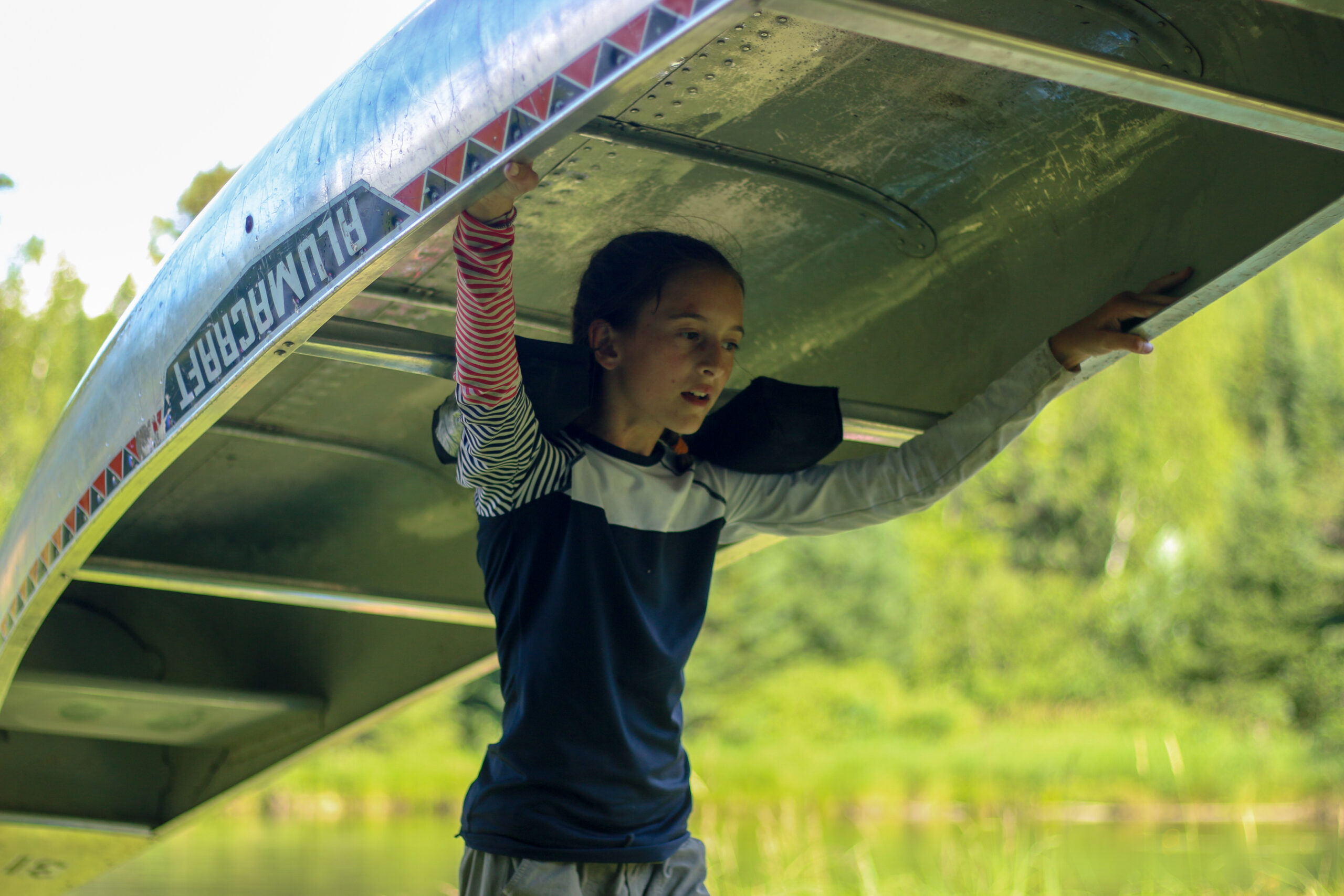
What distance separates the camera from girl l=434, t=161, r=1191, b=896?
1.86 m

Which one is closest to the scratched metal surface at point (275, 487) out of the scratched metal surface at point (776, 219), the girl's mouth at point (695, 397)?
the scratched metal surface at point (776, 219)

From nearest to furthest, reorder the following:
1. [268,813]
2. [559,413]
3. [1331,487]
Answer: [559,413] < [268,813] < [1331,487]

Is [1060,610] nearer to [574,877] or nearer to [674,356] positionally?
[674,356]

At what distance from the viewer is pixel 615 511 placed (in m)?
2.07

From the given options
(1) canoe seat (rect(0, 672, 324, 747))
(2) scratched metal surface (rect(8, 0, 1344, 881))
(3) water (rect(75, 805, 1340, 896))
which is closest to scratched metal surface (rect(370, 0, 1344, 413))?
(2) scratched metal surface (rect(8, 0, 1344, 881))

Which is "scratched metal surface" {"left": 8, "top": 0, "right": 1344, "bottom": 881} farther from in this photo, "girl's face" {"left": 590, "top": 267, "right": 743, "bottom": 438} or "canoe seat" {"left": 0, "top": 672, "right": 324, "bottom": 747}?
"girl's face" {"left": 590, "top": 267, "right": 743, "bottom": 438}

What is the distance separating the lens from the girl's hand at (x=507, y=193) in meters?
1.60

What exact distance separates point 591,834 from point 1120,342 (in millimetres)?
Answer: 1217

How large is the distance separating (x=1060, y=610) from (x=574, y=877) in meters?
21.1

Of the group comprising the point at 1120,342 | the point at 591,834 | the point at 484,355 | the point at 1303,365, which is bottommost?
the point at 591,834

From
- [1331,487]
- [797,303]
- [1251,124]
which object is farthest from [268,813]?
[1331,487]

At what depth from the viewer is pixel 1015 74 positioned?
7.40ft

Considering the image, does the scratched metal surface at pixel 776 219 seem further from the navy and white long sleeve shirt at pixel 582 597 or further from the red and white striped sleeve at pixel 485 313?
the navy and white long sleeve shirt at pixel 582 597

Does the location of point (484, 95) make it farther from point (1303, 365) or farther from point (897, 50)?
point (1303, 365)
